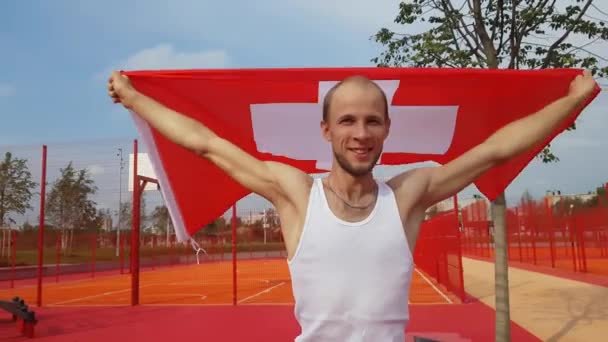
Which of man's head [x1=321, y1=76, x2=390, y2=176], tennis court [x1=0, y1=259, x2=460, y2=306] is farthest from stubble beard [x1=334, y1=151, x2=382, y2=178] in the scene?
tennis court [x1=0, y1=259, x2=460, y2=306]

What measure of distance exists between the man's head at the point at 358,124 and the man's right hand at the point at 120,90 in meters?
1.10

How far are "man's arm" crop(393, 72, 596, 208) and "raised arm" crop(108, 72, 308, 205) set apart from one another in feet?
1.55

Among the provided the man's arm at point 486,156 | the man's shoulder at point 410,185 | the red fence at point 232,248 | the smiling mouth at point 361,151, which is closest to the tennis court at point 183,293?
the red fence at point 232,248

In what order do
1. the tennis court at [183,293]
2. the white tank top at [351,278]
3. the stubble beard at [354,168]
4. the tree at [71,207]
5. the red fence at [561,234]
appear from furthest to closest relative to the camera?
1. the tree at [71,207]
2. the red fence at [561,234]
3. the tennis court at [183,293]
4. the stubble beard at [354,168]
5. the white tank top at [351,278]

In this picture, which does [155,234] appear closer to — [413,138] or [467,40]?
[467,40]

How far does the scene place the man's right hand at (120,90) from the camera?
7.62 feet

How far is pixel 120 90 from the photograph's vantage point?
235cm

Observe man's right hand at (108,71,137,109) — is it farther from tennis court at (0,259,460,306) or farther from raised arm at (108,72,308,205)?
tennis court at (0,259,460,306)

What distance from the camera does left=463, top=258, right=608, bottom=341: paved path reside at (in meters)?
7.85

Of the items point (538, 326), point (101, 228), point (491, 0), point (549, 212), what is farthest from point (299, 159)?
point (101, 228)

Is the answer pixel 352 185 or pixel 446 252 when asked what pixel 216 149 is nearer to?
pixel 352 185

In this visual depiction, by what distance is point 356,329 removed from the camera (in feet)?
5.35

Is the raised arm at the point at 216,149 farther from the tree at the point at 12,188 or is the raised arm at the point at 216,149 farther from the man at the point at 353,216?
the tree at the point at 12,188

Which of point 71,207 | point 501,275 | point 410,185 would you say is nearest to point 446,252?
point 501,275
